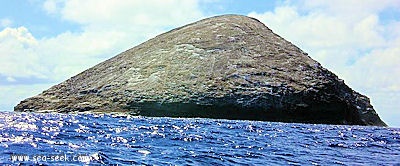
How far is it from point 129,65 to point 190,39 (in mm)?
25012

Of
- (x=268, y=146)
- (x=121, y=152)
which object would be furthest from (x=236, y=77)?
(x=121, y=152)

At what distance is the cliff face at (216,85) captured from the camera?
13888 centimetres

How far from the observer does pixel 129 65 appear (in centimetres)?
17350

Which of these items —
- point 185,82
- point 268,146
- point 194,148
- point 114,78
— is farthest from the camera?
point 114,78

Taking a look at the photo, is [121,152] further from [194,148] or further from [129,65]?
[129,65]

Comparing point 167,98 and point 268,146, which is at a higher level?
point 167,98

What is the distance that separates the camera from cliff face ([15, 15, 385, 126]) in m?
139

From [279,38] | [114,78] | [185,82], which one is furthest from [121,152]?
[279,38]

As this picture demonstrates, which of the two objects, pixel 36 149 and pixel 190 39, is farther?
pixel 190 39

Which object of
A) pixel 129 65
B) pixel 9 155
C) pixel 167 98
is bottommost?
pixel 9 155

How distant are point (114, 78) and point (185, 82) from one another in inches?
1014

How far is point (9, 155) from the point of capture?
23.4 meters

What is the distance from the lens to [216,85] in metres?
148

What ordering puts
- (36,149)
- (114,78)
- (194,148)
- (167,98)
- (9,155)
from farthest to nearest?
(114,78) → (167,98) → (194,148) → (36,149) → (9,155)
